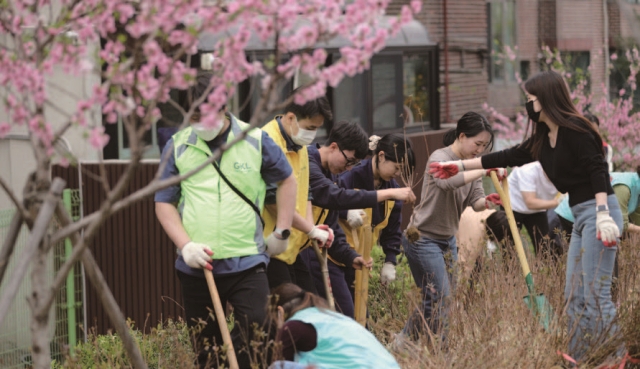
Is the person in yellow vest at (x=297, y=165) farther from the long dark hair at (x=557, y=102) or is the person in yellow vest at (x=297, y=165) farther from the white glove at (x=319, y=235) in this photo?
the long dark hair at (x=557, y=102)

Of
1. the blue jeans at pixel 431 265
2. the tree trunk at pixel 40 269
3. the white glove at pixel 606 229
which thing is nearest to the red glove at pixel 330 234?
the blue jeans at pixel 431 265

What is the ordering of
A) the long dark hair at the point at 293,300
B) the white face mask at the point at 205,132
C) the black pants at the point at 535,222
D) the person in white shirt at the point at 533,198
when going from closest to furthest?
the long dark hair at the point at 293,300, the white face mask at the point at 205,132, the person in white shirt at the point at 533,198, the black pants at the point at 535,222

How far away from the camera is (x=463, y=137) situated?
6.72 meters

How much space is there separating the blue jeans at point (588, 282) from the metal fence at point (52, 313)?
2.99 meters

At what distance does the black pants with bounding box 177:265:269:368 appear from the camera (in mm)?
5082

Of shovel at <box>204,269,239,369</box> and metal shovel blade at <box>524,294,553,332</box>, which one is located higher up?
shovel at <box>204,269,239,369</box>

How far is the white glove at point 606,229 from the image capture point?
5516mm

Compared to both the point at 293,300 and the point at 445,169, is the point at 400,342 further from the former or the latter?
the point at 293,300

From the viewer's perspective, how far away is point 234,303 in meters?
5.16

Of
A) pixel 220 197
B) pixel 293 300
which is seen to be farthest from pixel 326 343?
pixel 220 197

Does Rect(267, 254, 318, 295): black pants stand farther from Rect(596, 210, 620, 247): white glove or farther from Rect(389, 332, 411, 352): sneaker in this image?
Rect(596, 210, 620, 247): white glove

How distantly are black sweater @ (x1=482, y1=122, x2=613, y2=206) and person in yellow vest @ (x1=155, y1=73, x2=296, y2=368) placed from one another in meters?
1.41

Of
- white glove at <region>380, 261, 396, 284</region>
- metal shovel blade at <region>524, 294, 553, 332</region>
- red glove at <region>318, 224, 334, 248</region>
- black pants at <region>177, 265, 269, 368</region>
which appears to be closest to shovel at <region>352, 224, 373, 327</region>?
white glove at <region>380, 261, 396, 284</region>

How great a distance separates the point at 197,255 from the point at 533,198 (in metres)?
4.28
